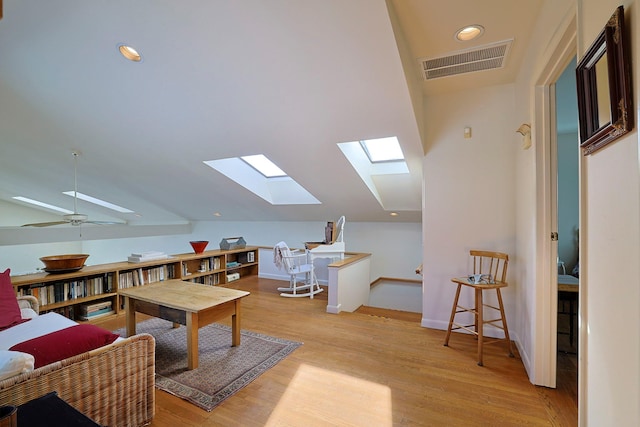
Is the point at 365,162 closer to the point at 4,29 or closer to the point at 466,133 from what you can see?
the point at 466,133

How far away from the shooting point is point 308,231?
5.91 m

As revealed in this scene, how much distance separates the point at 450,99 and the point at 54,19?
3.65 metres

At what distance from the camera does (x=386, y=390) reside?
203cm

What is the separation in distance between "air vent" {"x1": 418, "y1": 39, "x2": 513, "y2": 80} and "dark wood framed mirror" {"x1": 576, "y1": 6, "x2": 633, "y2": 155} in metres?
1.40

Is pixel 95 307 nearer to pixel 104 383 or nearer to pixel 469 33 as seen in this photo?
pixel 104 383

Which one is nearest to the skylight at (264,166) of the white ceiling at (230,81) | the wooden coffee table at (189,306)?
the white ceiling at (230,81)

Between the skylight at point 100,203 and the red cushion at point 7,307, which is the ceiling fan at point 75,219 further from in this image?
the skylight at point 100,203

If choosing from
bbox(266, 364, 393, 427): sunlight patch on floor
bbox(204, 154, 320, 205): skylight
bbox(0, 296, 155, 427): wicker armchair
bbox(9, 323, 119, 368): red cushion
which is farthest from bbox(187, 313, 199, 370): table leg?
bbox(204, 154, 320, 205): skylight

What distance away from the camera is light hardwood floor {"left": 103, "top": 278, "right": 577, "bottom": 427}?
5.75ft

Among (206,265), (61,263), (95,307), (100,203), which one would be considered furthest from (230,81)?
(100,203)

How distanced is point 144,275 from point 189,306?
6.78 ft

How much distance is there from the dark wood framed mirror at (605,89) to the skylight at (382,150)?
2823 millimetres

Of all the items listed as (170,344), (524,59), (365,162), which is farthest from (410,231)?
(170,344)

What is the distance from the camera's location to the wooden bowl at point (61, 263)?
3.09 meters
